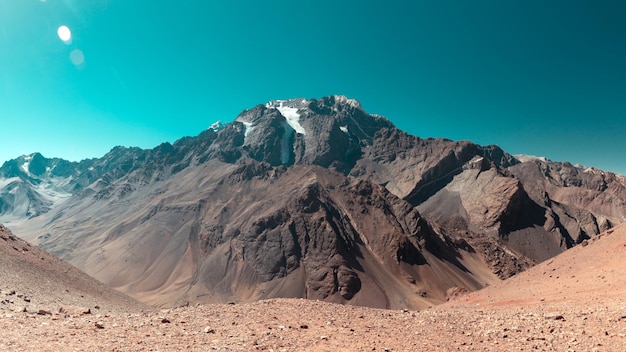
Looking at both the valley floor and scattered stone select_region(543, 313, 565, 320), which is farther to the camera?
scattered stone select_region(543, 313, 565, 320)

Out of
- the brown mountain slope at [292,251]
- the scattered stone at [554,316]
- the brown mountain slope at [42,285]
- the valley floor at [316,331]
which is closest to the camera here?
the valley floor at [316,331]

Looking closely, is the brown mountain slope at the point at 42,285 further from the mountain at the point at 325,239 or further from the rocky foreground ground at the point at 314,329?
the mountain at the point at 325,239

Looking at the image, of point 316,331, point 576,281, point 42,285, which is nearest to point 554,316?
point 316,331

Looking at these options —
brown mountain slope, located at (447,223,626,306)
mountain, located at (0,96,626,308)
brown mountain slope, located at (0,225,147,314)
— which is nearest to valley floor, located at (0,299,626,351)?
brown mountain slope, located at (447,223,626,306)

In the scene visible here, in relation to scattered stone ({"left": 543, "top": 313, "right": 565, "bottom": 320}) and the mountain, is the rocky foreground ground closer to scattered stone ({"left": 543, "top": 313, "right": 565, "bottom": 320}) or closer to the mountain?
scattered stone ({"left": 543, "top": 313, "right": 565, "bottom": 320})

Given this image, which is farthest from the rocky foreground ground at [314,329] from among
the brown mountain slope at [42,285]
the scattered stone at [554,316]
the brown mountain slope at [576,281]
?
the brown mountain slope at [42,285]

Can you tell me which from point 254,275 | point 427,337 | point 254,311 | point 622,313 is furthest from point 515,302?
point 254,275

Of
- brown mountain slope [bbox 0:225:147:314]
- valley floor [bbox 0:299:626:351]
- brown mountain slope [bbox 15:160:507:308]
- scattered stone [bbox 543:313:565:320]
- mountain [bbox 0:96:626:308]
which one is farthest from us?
mountain [bbox 0:96:626:308]

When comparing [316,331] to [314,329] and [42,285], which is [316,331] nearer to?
[314,329]
